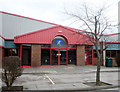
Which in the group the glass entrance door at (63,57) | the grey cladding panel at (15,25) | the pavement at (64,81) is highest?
the grey cladding panel at (15,25)

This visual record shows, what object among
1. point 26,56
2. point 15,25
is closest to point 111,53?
point 26,56

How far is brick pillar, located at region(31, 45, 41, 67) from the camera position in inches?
810

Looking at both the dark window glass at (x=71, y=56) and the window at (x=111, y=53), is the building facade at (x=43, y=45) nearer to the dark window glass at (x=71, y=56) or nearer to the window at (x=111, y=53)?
the dark window glass at (x=71, y=56)

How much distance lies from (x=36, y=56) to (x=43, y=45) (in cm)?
181

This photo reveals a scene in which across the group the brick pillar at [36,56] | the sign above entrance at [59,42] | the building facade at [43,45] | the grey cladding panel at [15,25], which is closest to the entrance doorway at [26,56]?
the building facade at [43,45]

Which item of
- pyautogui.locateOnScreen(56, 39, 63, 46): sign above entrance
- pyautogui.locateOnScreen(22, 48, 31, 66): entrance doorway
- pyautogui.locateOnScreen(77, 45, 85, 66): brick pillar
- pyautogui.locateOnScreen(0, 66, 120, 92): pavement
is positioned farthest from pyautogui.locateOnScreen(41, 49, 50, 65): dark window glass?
pyautogui.locateOnScreen(0, 66, 120, 92): pavement

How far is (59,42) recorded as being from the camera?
22031 millimetres

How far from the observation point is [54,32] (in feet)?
71.0

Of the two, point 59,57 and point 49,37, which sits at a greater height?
point 49,37

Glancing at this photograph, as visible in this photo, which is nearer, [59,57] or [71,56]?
[59,57]

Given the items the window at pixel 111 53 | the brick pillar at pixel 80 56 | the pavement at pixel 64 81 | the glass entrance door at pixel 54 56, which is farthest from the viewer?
the window at pixel 111 53

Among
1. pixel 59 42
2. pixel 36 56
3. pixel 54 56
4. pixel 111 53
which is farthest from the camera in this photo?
pixel 111 53

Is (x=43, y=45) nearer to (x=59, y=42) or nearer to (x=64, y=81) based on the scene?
(x=59, y=42)

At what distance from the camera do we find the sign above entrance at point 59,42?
71.8 ft
